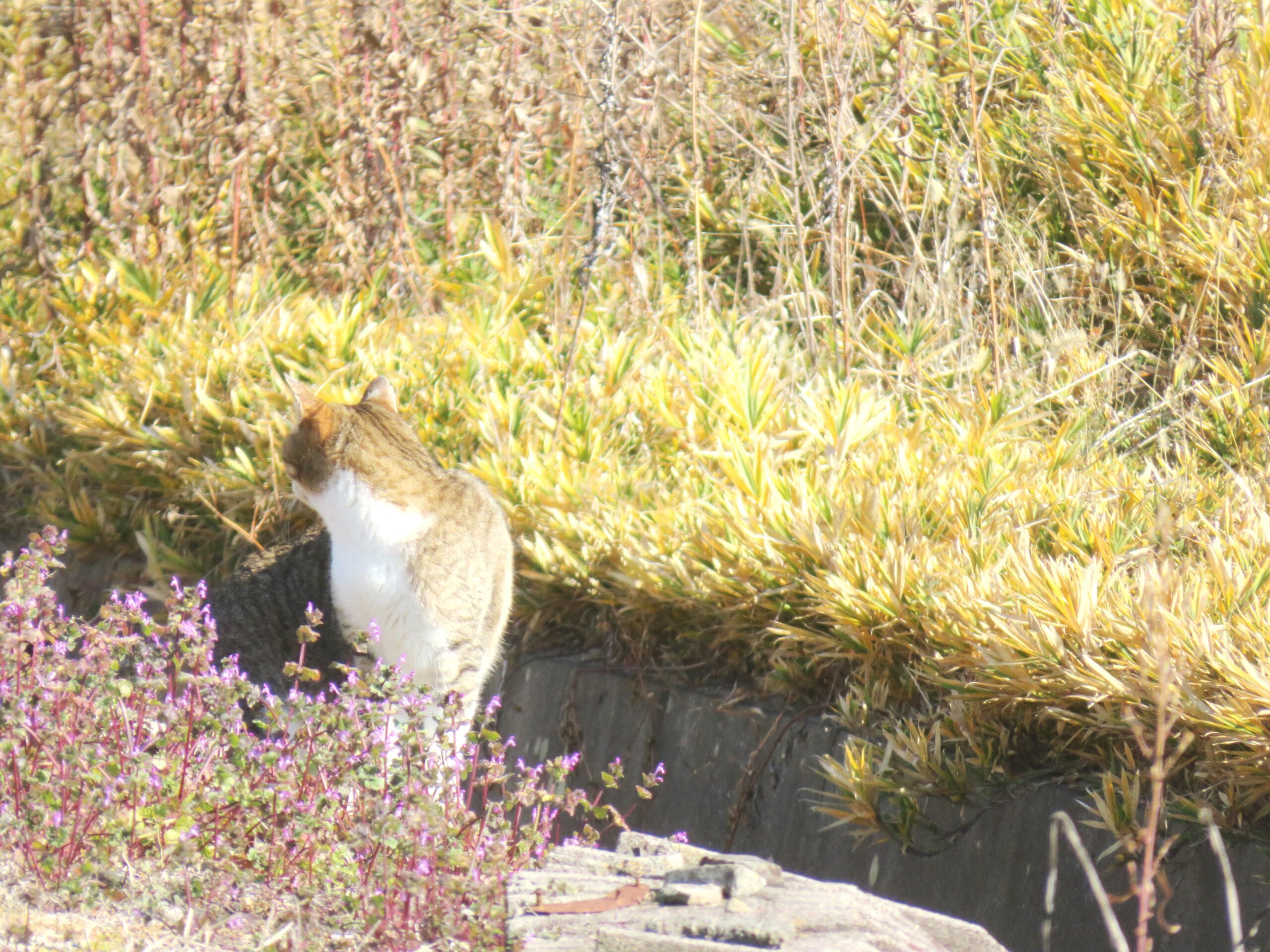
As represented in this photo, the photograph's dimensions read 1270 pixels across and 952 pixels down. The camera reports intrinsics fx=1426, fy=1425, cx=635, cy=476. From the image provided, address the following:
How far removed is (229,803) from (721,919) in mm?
1113

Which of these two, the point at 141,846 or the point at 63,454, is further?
the point at 63,454

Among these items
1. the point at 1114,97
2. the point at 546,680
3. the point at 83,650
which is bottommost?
the point at 83,650

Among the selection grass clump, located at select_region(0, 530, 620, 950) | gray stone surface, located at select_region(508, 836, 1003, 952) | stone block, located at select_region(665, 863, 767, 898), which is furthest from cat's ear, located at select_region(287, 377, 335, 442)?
stone block, located at select_region(665, 863, 767, 898)

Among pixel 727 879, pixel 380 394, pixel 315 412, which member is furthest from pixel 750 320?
pixel 727 879

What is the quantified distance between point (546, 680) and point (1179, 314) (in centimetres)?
265

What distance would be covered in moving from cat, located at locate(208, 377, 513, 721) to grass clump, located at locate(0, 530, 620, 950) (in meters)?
0.82

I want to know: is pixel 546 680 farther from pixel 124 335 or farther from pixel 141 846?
pixel 124 335

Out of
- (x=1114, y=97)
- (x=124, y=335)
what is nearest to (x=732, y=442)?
(x=1114, y=97)

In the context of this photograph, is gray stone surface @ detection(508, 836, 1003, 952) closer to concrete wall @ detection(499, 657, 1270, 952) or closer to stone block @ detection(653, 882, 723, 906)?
stone block @ detection(653, 882, 723, 906)

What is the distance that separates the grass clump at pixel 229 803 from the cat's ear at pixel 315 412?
3.45ft

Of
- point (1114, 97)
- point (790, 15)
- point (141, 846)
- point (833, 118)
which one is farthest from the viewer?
point (1114, 97)

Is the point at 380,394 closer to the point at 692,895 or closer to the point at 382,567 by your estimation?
the point at 382,567

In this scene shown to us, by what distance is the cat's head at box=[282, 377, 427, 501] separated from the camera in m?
3.92

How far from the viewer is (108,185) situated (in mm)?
6062
